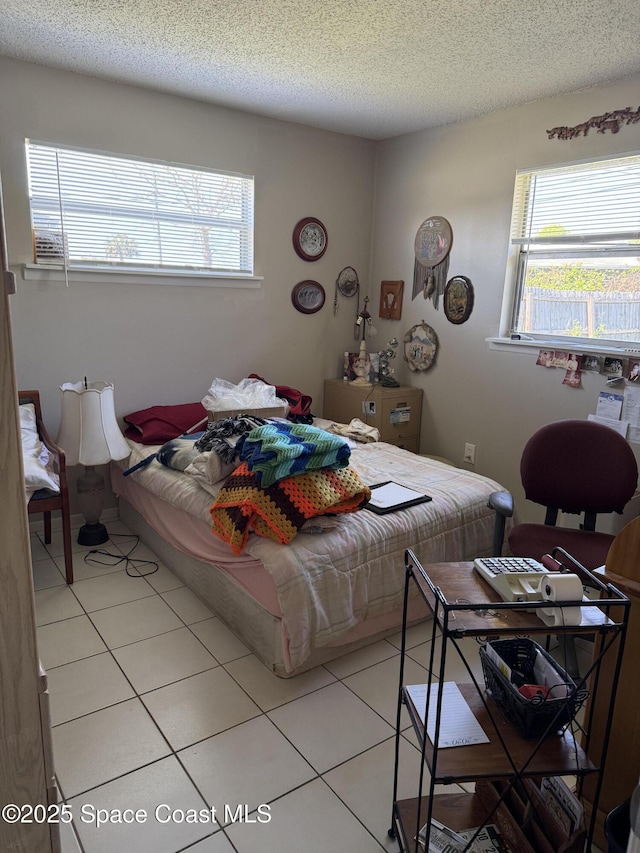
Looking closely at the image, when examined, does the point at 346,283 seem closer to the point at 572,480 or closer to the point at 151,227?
the point at 151,227

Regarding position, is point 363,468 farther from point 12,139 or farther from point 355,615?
point 12,139

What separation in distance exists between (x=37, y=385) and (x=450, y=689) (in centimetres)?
280

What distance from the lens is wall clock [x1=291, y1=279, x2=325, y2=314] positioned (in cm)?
414

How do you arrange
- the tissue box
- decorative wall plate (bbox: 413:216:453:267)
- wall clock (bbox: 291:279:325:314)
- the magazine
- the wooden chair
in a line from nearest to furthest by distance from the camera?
the magazine < the wooden chair < the tissue box < decorative wall plate (bbox: 413:216:453:267) < wall clock (bbox: 291:279:325:314)

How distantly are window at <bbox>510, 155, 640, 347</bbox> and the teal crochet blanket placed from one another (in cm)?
180

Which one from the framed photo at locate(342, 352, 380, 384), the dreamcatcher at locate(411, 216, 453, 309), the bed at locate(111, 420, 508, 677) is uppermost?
the dreamcatcher at locate(411, 216, 453, 309)

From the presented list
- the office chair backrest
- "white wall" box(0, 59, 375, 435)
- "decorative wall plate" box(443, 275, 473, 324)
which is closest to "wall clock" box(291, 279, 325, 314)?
"white wall" box(0, 59, 375, 435)

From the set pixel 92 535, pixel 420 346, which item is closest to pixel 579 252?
pixel 420 346

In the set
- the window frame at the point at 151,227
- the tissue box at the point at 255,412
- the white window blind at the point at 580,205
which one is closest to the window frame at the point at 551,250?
the white window blind at the point at 580,205

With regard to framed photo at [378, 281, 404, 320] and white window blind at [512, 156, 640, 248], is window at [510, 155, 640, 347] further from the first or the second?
framed photo at [378, 281, 404, 320]

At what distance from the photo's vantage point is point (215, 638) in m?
2.43

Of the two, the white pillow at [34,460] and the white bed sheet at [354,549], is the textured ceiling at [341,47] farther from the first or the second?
the white bed sheet at [354,549]

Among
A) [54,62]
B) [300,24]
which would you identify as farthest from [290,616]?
[54,62]

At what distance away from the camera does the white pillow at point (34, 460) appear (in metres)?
2.52
